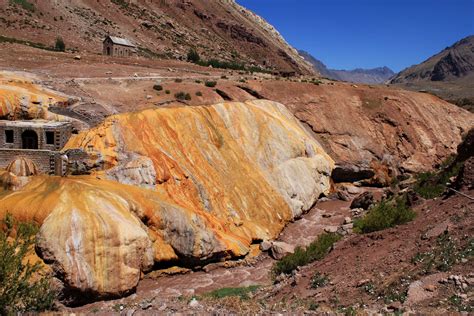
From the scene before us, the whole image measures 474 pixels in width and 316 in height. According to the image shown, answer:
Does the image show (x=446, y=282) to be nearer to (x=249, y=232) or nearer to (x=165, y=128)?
(x=249, y=232)

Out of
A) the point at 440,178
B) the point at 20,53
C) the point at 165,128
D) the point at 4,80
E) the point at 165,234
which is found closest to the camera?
the point at 165,234

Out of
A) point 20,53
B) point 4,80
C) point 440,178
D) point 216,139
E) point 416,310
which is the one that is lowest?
point 416,310

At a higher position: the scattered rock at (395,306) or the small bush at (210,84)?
the small bush at (210,84)

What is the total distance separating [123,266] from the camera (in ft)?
61.7

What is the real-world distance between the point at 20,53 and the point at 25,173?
27.0m

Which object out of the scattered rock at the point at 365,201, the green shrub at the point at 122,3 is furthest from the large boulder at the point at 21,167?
the green shrub at the point at 122,3

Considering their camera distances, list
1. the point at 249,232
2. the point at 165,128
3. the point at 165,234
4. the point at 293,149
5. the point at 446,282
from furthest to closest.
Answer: the point at 293,149 → the point at 165,128 → the point at 249,232 → the point at 165,234 → the point at 446,282

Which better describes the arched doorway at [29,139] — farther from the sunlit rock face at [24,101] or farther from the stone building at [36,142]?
the sunlit rock face at [24,101]

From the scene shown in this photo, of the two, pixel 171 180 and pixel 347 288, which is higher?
pixel 171 180

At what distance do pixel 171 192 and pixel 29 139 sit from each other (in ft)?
28.6

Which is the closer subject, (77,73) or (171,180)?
(171,180)

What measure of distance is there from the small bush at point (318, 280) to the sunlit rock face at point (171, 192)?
8.09 meters

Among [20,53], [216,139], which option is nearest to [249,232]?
[216,139]

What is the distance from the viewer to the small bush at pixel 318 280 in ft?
49.3
